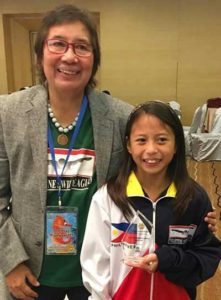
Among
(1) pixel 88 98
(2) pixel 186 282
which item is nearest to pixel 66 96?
(1) pixel 88 98

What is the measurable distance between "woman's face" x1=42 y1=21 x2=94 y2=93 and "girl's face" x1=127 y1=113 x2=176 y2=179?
0.82 ft

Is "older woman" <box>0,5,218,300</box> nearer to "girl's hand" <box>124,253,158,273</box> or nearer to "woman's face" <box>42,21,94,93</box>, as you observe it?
"woman's face" <box>42,21,94,93</box>

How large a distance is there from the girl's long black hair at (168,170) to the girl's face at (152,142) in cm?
2

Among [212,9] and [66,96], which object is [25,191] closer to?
[66,96]

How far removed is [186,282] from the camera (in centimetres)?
110

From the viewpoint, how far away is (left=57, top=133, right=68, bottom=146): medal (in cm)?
120

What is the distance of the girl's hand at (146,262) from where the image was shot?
39.6 inches

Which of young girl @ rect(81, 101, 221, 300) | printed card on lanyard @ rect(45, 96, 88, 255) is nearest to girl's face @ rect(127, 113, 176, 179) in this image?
young girl @ rect(81, 101, 221, 300)

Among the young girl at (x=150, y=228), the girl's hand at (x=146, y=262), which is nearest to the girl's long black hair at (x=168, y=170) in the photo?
the young girl at (x=150, y=228)

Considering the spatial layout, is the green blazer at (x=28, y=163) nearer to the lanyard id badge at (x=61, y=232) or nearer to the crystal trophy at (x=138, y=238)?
the lanyard id badge at (x=61, y=232)

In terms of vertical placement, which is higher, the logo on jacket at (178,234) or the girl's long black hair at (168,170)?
the girl's long black hair at (168,170)

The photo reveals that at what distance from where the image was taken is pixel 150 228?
110cm

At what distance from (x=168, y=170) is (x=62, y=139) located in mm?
401

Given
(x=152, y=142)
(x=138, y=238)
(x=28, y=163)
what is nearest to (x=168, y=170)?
(x=152, y=142)
